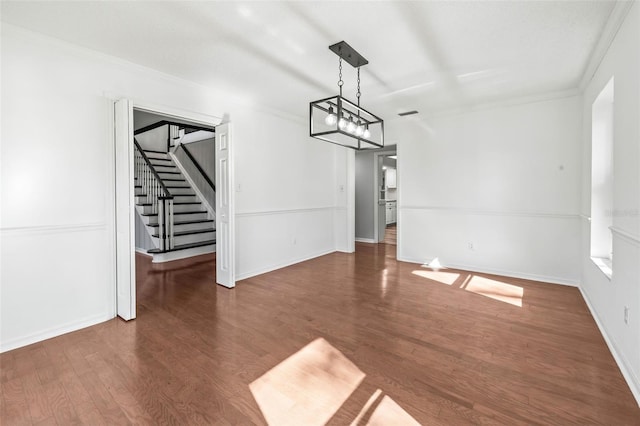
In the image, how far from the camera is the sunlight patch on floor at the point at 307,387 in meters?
1.66

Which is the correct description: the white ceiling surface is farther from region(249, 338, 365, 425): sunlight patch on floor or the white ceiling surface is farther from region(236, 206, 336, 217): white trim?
region(249, 338, 365, 425): sunlight patch on floor

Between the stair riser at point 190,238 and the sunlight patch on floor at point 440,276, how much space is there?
410 centimetres

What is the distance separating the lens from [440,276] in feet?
14.3

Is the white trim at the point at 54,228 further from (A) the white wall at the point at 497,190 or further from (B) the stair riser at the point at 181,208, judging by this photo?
(A) the white wall at the point at 497,190

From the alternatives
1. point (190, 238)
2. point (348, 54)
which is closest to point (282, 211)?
point (190, 238)

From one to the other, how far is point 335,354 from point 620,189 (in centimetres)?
245

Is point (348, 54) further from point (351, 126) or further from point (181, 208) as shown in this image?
point (181, 208)

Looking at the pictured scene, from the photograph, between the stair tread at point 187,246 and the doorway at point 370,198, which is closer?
the stair tread at point 187,246

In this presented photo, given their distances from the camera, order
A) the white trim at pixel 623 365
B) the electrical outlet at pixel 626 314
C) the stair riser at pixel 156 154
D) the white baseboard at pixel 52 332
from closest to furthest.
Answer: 1. the white trim at pixel 623 365
2. the electrical outlet at pixel 626 314
3. the white baseboard at pixel 52 332
4. the stair riser at pixel 156 154

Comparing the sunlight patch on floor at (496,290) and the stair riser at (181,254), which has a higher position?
the stair riser at (181,254)

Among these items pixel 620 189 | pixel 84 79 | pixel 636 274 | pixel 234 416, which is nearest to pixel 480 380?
pixel 636 274

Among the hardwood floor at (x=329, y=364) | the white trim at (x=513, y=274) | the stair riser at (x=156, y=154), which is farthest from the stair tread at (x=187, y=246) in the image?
the white trim at (x=513, y=274)

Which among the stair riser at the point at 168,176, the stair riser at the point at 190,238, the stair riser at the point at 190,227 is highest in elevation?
the stair riser at the point at 168,176

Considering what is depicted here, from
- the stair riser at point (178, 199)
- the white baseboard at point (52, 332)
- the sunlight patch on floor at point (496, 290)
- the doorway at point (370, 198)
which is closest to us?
the white baseboard at point (52, 332)
